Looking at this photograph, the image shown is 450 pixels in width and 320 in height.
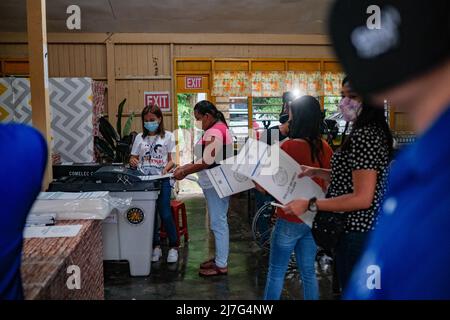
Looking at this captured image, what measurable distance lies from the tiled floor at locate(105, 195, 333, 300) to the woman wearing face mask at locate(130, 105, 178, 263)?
0.69 ft

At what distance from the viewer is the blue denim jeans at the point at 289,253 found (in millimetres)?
2139

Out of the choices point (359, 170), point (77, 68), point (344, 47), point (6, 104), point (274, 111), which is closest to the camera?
point (344, 47)

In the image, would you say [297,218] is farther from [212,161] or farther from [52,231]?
[212,161]

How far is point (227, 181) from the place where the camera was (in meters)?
3.19

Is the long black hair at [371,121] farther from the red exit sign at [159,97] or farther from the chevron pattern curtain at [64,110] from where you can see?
the red exit sign at [159,97]

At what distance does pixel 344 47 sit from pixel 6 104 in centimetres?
582

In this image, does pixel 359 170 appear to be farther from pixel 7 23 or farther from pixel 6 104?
pixel 7 23

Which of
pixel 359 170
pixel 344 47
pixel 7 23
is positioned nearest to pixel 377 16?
pixel 344 47

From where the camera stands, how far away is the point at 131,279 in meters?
3.47

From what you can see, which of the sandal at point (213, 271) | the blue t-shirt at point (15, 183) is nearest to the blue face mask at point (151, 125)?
the sandal at point (213, 271)

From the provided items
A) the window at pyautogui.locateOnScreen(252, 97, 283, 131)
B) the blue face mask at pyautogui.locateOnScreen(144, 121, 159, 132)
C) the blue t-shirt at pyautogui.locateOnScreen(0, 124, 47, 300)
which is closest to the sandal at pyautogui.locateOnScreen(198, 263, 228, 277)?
the blue face mask at pyautogui.locateOnScreen(144, 121, 159, 132)

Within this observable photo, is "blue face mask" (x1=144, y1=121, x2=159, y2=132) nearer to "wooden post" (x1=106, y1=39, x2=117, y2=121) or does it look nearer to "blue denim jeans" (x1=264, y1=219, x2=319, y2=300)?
"blue denim jeans" (x1=264, y1=219, x2=319, y2=300)

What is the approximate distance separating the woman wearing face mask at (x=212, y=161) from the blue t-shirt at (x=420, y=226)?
267 cm

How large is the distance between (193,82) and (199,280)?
4894 mm
